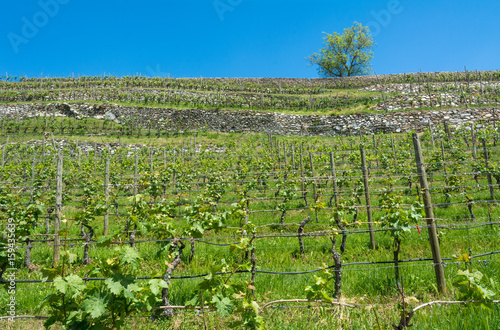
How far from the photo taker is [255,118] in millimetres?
26969

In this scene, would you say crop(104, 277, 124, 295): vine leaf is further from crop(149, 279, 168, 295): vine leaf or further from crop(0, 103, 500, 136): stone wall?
crop(0, 103, 500, 136): stone wall

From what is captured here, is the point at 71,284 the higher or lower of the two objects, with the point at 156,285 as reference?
higher

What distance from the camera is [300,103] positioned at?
30.5 metres

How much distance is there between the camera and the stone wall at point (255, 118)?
2264 centimetres

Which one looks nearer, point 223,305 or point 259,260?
point 223,305

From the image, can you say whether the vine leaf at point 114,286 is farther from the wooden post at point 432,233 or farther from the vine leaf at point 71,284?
the wooden post at point 432,233

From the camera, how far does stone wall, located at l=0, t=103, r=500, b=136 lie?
74.3ft

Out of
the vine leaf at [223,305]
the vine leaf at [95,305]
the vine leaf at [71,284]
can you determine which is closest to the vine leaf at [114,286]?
the vine leaf at [95,305]

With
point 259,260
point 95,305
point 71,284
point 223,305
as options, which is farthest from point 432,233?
point 71,284

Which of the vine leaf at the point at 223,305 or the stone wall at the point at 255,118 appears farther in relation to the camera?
the stone wall at the point at 255,118

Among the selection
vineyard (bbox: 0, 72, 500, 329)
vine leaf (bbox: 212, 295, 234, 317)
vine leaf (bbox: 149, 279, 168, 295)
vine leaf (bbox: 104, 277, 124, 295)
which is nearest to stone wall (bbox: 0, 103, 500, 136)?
vineyard (bbox: 0, 72, 500, 329)

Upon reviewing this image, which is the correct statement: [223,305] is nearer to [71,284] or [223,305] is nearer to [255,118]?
[71,284]

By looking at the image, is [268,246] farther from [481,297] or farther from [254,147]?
[254,147]

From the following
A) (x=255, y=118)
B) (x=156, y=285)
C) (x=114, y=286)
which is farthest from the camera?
(x=255, y=118)
